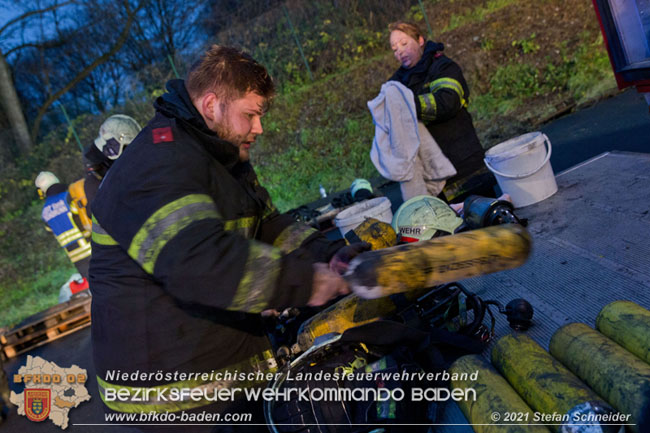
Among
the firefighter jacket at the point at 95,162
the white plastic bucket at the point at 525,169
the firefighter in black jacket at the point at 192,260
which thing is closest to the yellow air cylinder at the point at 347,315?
the firefighter in black jacket at the point at 192,260

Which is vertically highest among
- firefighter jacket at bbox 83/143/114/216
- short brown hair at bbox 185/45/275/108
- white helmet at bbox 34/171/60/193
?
white helmet at bbox 34/171/60/193

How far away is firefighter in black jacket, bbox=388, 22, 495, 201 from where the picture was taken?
415 centimetres

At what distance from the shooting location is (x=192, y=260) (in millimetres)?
1452

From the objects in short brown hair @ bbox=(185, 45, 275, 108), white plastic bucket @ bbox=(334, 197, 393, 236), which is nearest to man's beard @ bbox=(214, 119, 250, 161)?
short brown hair @ bbox=(185, 45, 275, 108)

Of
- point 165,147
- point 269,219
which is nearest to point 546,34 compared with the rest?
point 269,219

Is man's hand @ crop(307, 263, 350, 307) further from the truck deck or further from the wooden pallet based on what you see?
the wooden pallet

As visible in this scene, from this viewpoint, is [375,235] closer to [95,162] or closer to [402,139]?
[402,139]

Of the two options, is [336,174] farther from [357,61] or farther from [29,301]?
[29,301]

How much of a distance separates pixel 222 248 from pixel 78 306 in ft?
19.6

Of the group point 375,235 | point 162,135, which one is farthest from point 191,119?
point 375,235

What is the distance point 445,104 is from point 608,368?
299 cm

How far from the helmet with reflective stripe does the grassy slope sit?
5.44 meters

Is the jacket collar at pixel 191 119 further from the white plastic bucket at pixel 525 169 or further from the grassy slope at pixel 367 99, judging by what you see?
the grassy slope at pixel 367 99

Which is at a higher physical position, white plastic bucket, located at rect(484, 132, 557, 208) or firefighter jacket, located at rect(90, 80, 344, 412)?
firefighter jacket, located at rect(90, 80, 344, 412)
